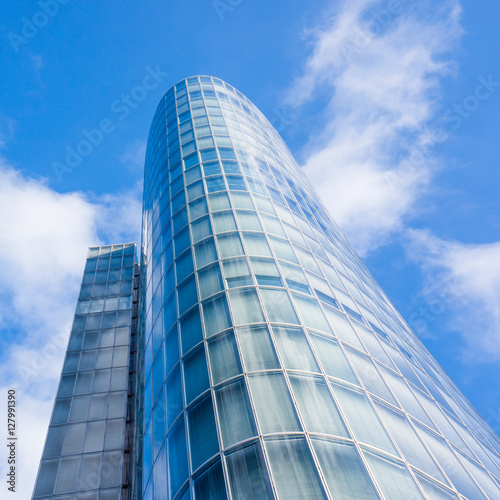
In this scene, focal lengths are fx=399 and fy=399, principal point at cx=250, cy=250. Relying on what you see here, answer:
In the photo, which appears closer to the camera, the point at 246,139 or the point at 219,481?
the point at 219,481

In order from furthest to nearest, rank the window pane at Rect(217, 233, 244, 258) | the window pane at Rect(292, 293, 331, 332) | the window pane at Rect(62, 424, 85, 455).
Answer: the window pane at Rect(62, 424, 85, 455)
the window pane at Rect(217, 233, 244, 258)
the window pane at Rect(292, 293, 331, 332)

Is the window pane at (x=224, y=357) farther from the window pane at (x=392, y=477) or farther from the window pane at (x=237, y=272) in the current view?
the window pane at (x=392, y=477)

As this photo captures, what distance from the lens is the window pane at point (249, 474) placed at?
1024 centimetres

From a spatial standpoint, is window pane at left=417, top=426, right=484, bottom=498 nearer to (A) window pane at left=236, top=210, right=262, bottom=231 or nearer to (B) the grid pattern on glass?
(A) window pane at left=236, top=210, right=262, bottom=231

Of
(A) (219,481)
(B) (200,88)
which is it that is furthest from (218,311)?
(B) (200,88)

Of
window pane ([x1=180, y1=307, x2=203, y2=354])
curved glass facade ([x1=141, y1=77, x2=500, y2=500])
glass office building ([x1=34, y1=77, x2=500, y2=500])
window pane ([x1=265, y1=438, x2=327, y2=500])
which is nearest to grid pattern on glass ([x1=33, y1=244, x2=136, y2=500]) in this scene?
glass office building ([x1=34, y1=77, x2=500, y2=500])

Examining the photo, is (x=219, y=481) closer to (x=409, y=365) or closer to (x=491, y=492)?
(x=491, y=492)

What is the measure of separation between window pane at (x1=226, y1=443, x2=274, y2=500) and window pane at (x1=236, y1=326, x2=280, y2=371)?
10.0ft

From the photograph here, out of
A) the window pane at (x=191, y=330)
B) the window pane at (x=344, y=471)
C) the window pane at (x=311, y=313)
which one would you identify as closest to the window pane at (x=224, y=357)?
the window pane at (x=191, y=330)

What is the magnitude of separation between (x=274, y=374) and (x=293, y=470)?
11.2 feet

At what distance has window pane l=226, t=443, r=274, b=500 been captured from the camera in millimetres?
10242

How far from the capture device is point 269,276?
1858 cm

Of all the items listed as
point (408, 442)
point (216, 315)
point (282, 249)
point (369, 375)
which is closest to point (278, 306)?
point (216, 315)

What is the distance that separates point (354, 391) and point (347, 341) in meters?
3.06
